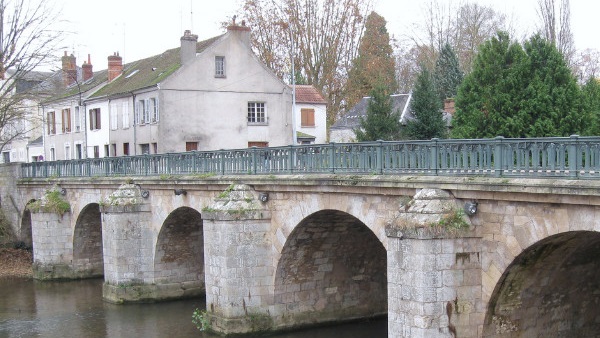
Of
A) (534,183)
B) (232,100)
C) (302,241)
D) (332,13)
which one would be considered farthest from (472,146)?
(332,13)

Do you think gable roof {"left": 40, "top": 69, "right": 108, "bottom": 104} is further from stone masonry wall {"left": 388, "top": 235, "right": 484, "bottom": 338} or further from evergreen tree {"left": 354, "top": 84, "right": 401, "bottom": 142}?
stone masonry wall {"left": 388, "top": 235, "right": 484, "bottom": 338}

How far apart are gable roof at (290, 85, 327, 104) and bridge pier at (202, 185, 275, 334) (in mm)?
25059

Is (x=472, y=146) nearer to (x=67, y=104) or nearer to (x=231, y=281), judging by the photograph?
(x=231, y=281)

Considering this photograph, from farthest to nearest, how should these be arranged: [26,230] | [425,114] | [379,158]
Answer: [26,230]
[425,114]
[379,158]

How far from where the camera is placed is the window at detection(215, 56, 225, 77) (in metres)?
34.2

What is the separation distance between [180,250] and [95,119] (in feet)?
53.5

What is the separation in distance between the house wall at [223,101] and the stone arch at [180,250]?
7.87 m

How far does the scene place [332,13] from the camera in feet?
151

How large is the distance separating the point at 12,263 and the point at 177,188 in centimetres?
1512

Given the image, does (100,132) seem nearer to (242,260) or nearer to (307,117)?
(307,117)

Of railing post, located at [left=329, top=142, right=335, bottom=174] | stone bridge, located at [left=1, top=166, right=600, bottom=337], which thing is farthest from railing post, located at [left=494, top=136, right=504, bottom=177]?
railing post, located at [left=329, top=142, right=335, bottom=174]

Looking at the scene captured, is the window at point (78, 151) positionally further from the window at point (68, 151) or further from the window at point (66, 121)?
the window at point (66, 121)

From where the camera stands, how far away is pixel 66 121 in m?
43.2

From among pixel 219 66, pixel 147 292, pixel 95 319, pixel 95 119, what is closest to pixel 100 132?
pixel 95 119
